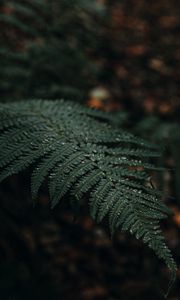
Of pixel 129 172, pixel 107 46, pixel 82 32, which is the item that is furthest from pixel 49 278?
pixel 107 46

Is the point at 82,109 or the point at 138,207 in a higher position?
the point at 82,109

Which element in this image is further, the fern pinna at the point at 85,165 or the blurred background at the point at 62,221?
the blurred background at the point at 62,221

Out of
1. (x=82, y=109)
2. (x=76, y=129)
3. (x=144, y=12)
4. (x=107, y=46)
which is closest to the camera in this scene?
(x=76, y=129)

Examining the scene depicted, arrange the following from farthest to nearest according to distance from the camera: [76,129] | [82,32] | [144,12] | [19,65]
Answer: [144,12], [82,32], [19,65], [76,129]

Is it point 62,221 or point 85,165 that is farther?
point 62,221

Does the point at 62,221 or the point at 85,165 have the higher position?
the point at 85,165

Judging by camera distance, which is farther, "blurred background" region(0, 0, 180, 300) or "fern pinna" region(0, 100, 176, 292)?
"blurred background" region(0, 0, 180, 300)

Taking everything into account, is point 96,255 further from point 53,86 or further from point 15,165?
point 15,165

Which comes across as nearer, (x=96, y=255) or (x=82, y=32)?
(x=96, y=255)
